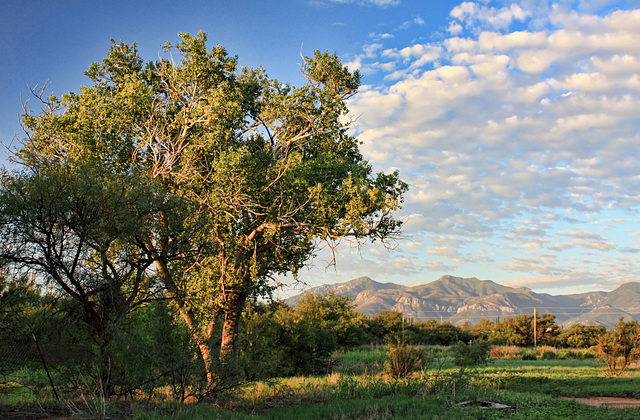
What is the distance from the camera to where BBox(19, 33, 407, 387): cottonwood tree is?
1447 cm

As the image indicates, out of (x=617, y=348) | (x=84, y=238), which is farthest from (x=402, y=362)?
(x=84, y=238)

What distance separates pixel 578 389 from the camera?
47.1 feet

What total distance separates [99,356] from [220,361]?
8.88ft

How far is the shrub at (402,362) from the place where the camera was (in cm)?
1554

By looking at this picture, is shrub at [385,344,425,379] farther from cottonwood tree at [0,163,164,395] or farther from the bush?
cottonwood tree at [0,163,164,395]

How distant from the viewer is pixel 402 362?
15.6 meters

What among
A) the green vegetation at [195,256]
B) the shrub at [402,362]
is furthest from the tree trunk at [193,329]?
the shrub at [402,362]

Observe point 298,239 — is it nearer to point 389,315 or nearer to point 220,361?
point 220,361

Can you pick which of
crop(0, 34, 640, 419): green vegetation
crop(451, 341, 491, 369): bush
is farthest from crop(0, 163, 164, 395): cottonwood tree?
crop(451, 341, 491, 369): bush

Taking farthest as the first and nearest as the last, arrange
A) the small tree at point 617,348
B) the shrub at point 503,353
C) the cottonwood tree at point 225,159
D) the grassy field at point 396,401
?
1. the shrub at point 503,353
2. the small tree at point 617,348
3. the cottonwood tree at point 225,159
4. the grassy field at point 396,401

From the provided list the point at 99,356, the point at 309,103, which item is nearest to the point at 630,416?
the point at 99,356

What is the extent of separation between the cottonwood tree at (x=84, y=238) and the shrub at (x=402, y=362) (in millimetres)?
8592

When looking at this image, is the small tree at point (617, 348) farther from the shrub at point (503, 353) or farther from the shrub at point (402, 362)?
the shrub at point (503, 353)

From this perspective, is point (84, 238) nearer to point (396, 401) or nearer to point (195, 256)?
point (195, 256)
